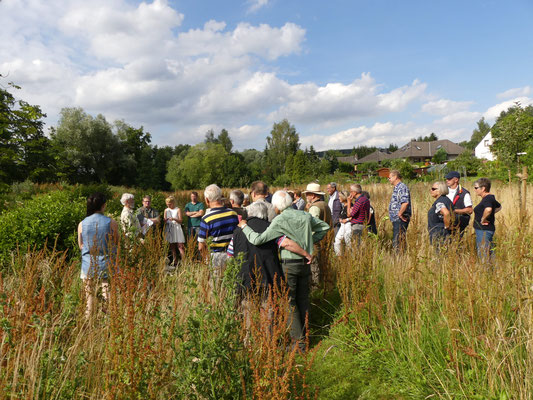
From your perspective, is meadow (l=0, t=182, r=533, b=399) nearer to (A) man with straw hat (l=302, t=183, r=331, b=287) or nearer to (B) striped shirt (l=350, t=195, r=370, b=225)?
(A) man with straw hat (l=302, t=183, r=331, b=287)

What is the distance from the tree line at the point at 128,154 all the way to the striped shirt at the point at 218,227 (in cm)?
429

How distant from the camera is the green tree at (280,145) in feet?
176

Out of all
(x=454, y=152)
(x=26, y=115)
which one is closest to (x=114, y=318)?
(x=26, y=115)

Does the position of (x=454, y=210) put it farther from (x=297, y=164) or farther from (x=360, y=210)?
(x=297, y=164)

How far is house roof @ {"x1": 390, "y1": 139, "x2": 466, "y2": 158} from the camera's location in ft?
249

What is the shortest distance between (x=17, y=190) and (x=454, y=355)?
12603 mm

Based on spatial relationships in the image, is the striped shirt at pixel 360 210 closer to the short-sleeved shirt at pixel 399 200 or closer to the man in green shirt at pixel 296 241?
the short-sleeved shirt at pixel 399 200

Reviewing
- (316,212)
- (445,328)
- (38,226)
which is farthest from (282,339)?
(38,226)

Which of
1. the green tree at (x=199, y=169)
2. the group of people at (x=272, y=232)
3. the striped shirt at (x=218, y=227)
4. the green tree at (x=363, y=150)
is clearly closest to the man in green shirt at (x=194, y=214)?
the group of people at (x=272, y=232)

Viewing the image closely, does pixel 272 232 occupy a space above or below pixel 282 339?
above

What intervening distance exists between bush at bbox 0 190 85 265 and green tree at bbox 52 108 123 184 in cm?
2718

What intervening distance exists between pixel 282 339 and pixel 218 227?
1.70 metres

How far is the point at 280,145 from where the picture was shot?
5406cm

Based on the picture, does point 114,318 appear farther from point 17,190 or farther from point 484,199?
point 17,190
